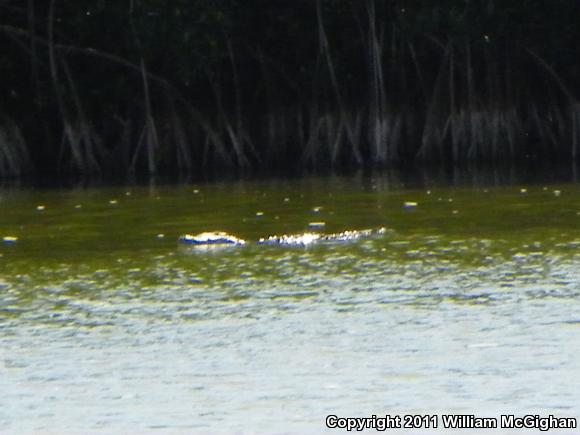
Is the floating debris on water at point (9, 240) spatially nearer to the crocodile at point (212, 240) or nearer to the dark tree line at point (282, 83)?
the crocodile at point (212, 240)

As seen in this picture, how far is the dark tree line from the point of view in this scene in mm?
28312

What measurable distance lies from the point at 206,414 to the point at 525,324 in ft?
8.54

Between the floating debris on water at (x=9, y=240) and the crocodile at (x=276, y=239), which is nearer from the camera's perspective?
the crocodile at (x=276, y=239)

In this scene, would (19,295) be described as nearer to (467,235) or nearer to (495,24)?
(467,235)

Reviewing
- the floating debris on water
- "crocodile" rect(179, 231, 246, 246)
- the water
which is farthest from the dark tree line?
"crocodile" rect(179, 231, 246, 246)

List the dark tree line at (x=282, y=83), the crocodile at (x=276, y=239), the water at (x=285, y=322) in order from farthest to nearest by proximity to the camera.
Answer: the dark tree line at (x=282, y=83)
the crocodile at (x=276, y=239)
the water at (x=285, y=322)

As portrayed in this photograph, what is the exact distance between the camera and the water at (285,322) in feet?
25.3

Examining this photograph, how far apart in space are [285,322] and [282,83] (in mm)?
22494

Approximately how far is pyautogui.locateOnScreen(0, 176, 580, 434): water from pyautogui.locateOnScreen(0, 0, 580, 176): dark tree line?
11647 millimetres

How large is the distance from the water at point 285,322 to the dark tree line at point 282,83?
11.6 m

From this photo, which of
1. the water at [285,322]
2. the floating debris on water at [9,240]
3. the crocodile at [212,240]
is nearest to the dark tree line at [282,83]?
the floating debris on water at [9,240]

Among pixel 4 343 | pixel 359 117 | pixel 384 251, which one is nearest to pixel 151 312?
pixel 4 343

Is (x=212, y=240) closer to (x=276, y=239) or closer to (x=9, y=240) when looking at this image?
(x=276, y=239)

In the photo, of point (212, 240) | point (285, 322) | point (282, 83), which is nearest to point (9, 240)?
point (212, 240)
